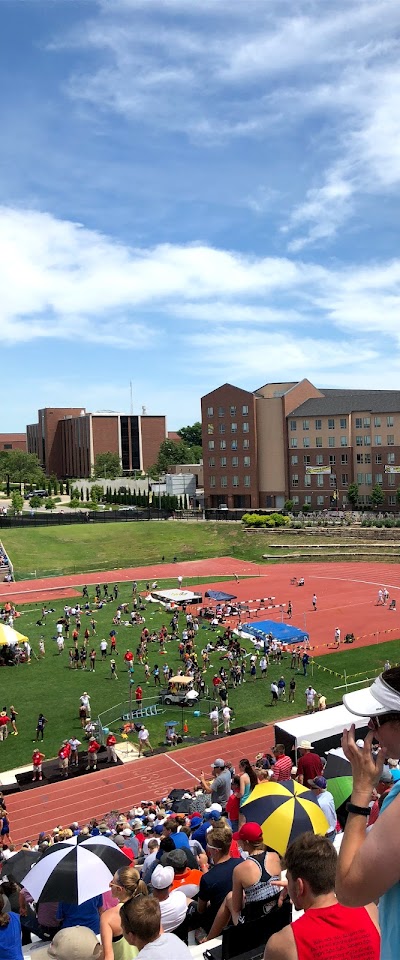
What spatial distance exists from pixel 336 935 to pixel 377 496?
8221 cm

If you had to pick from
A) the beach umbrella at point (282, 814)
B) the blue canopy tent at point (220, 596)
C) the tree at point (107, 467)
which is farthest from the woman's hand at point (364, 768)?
the tree at point (107, 467)

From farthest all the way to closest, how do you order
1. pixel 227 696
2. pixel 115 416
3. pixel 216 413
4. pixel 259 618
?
pixel 115 416, pixel 216 413, pixel 259 618, pixel 227 696

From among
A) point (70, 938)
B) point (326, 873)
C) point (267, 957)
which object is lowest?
point (70, 938)

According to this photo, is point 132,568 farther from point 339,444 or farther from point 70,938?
point 70,938

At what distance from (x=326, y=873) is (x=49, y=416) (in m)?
167

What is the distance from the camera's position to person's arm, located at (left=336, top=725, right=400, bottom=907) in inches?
110

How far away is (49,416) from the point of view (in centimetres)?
16638

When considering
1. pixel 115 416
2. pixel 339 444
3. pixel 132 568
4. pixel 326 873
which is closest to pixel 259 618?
pixel 132 568

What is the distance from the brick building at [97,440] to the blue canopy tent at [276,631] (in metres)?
106

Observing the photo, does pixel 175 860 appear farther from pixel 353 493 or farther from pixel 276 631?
pixel 353 493

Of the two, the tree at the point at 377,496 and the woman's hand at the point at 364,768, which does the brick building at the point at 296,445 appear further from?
the woman's hand at the point at 364,768

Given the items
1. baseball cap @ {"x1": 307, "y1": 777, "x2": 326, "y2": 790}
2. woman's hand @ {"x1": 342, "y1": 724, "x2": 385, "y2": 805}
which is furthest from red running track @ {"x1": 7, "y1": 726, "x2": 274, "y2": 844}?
woman's hand @ {"x1": 342, "y1": 724, "x2": 385, "y2": 805}

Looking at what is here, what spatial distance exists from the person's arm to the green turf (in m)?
23.0

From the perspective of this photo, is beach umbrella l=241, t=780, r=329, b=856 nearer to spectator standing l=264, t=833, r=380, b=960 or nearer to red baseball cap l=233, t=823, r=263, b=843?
red baseball cap l=233, t=823, r=263, b=843
